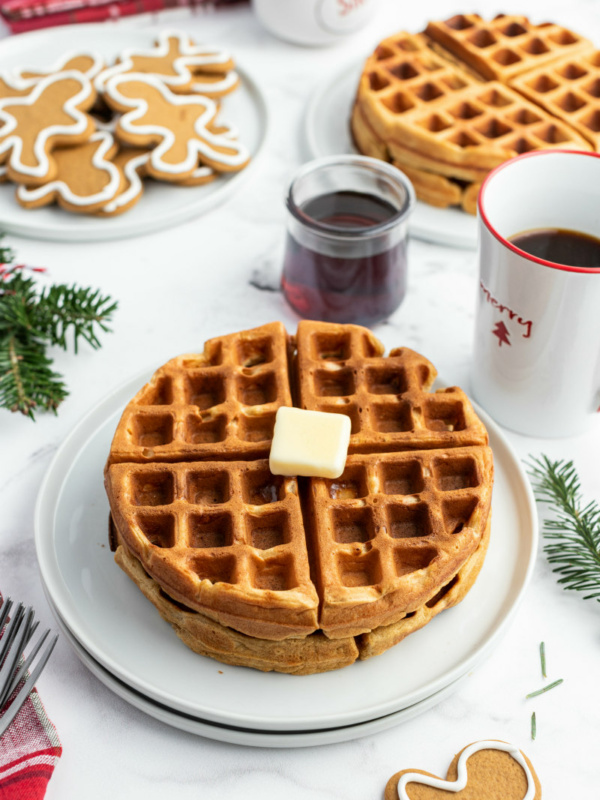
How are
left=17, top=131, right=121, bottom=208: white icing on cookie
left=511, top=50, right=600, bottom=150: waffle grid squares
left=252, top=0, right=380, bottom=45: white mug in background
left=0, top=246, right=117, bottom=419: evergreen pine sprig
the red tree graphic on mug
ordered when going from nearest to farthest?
the red tree graphic on mug
left=0, top=246, right=117, bottom=419: evergreen pine sprig
left=17, top=131, right=121, bottom=208: white icing on cookie
left=511, top=50, right=600, bottom=150: waffle grid squares
left=252, top=0, right=380, bottom=45: white mug in background

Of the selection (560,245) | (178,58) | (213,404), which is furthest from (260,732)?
(178,58)

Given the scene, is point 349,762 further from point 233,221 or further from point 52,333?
point 233,221

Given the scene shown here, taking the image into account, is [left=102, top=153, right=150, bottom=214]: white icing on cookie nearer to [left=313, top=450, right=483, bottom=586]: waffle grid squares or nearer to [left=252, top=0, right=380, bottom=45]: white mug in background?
[left=252, top=0, right=380, bottom=45]: white mug in background

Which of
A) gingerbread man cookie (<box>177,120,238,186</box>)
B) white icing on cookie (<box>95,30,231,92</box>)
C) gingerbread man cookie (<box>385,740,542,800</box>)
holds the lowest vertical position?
gingerbread man cookie (<box>385,740,542,800</box>)

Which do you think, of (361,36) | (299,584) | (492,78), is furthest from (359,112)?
(299,584)

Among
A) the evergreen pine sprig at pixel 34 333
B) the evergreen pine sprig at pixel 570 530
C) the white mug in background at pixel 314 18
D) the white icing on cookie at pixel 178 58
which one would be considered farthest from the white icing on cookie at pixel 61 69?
the evergreen pine sprig at pixel 570 530

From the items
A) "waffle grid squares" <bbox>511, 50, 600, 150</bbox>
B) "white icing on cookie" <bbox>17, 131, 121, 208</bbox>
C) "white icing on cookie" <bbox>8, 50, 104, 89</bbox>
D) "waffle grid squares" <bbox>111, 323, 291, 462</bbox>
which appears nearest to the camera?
"waffle grid squares" <bbox>111, 323, 291, 462</bbox>

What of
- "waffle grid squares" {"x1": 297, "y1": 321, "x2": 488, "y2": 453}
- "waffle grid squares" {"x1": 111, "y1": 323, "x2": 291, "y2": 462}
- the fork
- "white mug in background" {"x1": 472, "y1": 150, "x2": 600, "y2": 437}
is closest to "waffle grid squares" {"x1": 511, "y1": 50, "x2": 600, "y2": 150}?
"white mug in background" {"x1": 472, "y1": 150, "x2": 600, "y2": 437}
